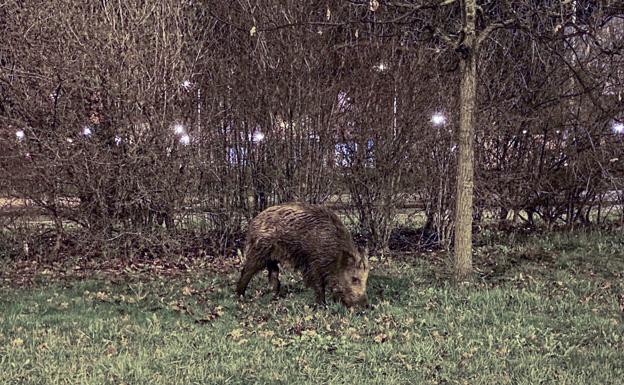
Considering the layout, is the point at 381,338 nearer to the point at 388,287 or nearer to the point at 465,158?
the point at 388,287

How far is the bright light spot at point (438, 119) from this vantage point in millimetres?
9422

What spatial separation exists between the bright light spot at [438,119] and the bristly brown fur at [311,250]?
A: 3804 millimetres

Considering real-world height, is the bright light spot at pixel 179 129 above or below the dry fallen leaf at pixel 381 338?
above

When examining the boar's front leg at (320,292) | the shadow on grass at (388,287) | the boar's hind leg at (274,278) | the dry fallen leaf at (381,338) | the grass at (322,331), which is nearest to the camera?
the grass at (322,331)

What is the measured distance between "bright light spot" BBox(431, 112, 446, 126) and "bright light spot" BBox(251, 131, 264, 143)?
3.10 m

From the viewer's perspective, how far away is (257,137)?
10.0 metres

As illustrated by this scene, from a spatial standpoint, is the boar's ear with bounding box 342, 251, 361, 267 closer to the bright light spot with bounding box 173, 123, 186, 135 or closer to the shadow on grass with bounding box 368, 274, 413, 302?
the shadow on grass with bounding box 368, 274, 413, 302

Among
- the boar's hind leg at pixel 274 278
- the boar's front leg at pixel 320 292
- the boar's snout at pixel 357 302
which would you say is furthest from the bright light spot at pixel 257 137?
the boar's snout at pixel 357 302

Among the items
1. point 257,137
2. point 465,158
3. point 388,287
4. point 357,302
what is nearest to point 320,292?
point 357,302

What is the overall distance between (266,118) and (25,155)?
4.06m

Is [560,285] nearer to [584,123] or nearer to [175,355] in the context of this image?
[584,123]

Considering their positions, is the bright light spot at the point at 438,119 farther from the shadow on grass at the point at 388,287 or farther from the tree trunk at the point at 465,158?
the shadow on grass at the point at 388,287

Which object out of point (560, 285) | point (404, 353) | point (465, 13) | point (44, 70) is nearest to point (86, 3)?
point (44, 70)

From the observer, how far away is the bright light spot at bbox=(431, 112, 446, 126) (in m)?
9.42
